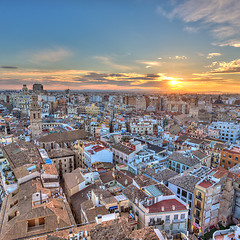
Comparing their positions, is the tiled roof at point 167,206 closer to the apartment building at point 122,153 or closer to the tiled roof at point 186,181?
the tiled roof at point 186,181

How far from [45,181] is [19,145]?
1718cm

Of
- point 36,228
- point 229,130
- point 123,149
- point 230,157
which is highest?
point 229,130

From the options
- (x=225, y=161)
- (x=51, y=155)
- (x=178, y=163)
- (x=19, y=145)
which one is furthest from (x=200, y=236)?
(x=19, y=145)

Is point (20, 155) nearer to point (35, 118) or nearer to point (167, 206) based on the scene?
point (35, 118)

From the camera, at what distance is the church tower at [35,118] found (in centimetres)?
4831

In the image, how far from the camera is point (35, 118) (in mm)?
49062

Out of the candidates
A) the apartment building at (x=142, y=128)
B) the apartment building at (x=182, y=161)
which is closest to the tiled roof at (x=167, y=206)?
the apartment building at (x=182, y=161)

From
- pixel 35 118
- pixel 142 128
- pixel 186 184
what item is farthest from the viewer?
pixel 142 128

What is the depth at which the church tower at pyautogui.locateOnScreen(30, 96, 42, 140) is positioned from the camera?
159 ft

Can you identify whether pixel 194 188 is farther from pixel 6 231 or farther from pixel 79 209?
pixel 6 231

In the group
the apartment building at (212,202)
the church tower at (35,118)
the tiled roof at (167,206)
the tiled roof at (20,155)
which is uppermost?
the church tower at (35,118)

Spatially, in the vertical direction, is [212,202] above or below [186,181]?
below

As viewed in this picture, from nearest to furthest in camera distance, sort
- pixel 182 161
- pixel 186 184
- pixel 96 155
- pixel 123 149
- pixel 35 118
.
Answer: pixel 186 184 < pixel 182 161 < pixel 96 155 < pixel 123 149 < pixel 35 118

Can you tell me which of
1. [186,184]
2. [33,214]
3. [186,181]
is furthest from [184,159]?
[33,214]
